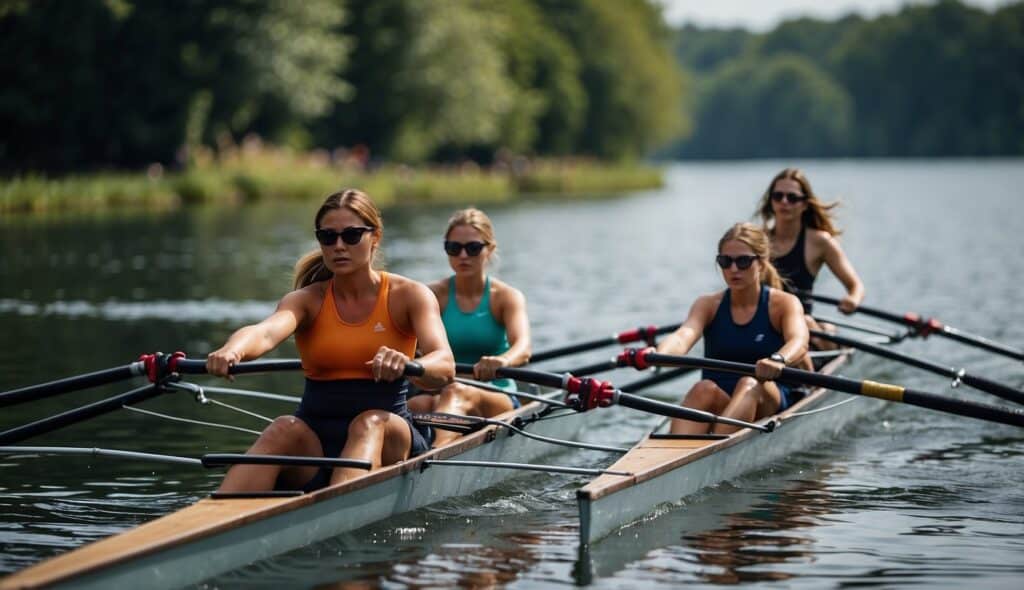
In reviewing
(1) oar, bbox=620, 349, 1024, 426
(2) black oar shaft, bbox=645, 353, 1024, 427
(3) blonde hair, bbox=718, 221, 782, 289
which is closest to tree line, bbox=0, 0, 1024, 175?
(3) blonde hair, bbox=718, 221, 782, 289

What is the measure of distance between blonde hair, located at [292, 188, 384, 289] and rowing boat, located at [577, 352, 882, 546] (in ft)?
5.37

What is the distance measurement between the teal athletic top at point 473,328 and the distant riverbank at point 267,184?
89.1ft

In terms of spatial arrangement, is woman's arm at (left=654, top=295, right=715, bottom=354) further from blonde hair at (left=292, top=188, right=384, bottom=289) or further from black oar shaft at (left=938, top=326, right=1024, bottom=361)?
black oar shaft at (left=938, top=326, right=1024, bottom=361)

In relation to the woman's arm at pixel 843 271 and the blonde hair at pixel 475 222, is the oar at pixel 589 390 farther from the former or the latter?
the woman's arm at pixel 843 271

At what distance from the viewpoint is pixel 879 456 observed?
1049 cm

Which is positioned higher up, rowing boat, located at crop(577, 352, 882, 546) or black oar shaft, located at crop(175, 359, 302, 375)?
black oar shaft, located at crop(175, 359, 302, 375)

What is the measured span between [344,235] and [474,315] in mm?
2600

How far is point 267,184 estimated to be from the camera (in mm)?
44969

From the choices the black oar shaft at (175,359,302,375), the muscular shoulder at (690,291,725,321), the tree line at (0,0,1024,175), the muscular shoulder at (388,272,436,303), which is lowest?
the black oar shaft at (175,359,302,375)

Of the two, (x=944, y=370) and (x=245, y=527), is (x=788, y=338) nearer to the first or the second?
(x=944, y=370)

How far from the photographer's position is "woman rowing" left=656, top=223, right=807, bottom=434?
9102 millimetres

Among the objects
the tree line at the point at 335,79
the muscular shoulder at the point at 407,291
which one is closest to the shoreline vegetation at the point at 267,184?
the tree line at the point at 335,79

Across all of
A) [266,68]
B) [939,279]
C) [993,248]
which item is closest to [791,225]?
[939,279]

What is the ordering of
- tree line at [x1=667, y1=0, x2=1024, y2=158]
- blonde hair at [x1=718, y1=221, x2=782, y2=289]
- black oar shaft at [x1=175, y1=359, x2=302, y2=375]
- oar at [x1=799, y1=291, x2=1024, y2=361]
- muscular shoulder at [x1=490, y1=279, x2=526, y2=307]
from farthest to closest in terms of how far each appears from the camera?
1. tree line at [x1=667, y1=0, x2=1024, y2=158]
2. oar at [x1=799, y1=291, x2=1024, y2=361]
3. muscular shoulder at [x1=490, y1=279, x2=526, y2=307]
4. blonde hair at [x1=718, y1=221, x2=782, y2=289]
5. black oar shaft at [x1=175, y1=359, x2=302, y2=375]
